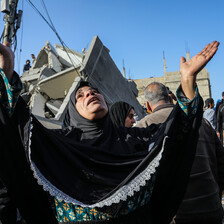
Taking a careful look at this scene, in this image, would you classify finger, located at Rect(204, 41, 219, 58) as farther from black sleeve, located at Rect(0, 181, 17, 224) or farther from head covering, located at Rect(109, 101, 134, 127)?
head covering, located at Rect(109, 101, 134, 127)

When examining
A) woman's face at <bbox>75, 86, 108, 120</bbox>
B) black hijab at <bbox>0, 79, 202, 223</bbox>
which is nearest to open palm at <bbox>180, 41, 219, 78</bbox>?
black hijab at <bbox>0, 79, 202, 223</bbox>

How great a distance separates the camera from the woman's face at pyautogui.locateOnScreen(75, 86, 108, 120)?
1.88 m

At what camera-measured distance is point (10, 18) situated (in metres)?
8.12

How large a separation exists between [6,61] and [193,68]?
1046 millimetres

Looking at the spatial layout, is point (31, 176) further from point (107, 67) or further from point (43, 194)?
point (107, 67)

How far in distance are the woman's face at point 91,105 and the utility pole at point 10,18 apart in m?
6.87

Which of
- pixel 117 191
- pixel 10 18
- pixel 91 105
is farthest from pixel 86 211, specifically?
pixel 10 18

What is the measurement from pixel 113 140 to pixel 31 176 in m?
0.60

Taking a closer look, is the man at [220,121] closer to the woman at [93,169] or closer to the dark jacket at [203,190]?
the dark jacket at [203,190]

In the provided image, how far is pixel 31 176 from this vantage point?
5.00 ft

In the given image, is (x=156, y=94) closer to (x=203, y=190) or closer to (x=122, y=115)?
(x=122, y=115)

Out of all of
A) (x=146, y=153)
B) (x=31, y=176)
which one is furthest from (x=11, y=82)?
(x=146, y=153)

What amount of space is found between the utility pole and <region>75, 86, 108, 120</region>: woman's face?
6870 mm

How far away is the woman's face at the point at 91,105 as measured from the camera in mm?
1883
